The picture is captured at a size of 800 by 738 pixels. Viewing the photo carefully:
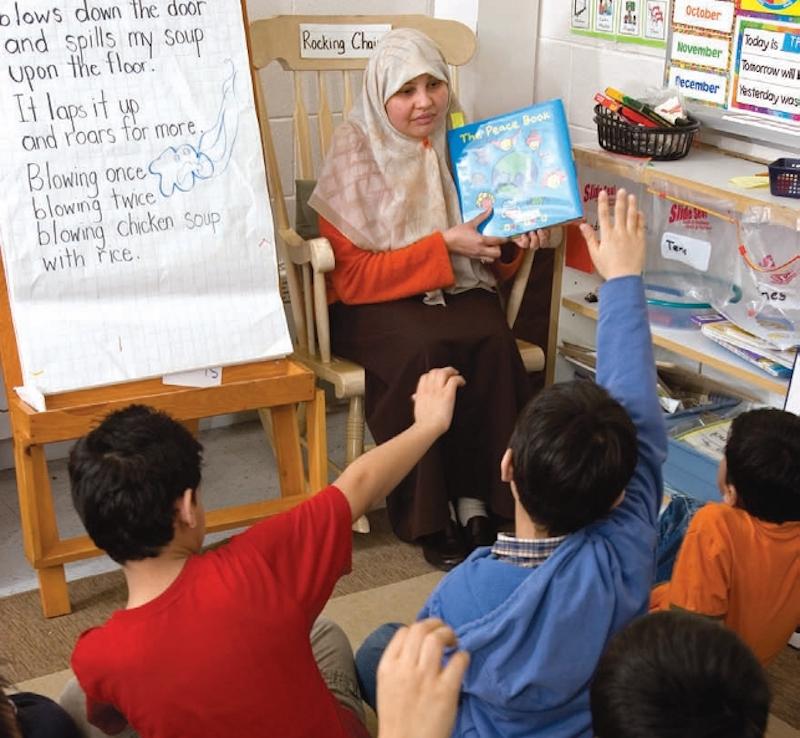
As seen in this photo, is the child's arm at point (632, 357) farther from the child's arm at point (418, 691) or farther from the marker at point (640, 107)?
the marker at point (640, 107)

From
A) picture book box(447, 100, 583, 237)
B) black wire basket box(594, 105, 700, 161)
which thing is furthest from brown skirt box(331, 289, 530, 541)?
black wire basket box(594, 105, 700, 161)

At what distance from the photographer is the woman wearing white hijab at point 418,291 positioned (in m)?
2.59

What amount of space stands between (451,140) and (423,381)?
1.23 meters

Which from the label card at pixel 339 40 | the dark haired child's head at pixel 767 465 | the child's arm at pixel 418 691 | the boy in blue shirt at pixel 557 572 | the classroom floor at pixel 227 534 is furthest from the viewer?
the label card at pixel 339 40

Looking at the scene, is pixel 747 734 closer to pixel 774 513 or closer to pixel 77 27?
pixel 774 513

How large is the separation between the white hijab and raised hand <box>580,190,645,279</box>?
3.76 feet

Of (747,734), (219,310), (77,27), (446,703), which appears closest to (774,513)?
(747,734)

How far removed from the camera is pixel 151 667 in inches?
53.6

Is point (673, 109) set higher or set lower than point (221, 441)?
higher

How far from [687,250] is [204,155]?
114 centimetres

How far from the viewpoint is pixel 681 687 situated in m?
0.91

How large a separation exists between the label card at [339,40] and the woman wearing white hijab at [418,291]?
0.71 feet

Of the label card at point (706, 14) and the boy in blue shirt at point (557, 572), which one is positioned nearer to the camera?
the boy in blue shirt at point (557, 572)

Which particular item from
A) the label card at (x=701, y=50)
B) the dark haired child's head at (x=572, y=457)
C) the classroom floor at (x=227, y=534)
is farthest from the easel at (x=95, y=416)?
the label card at (x=701, y=50)
